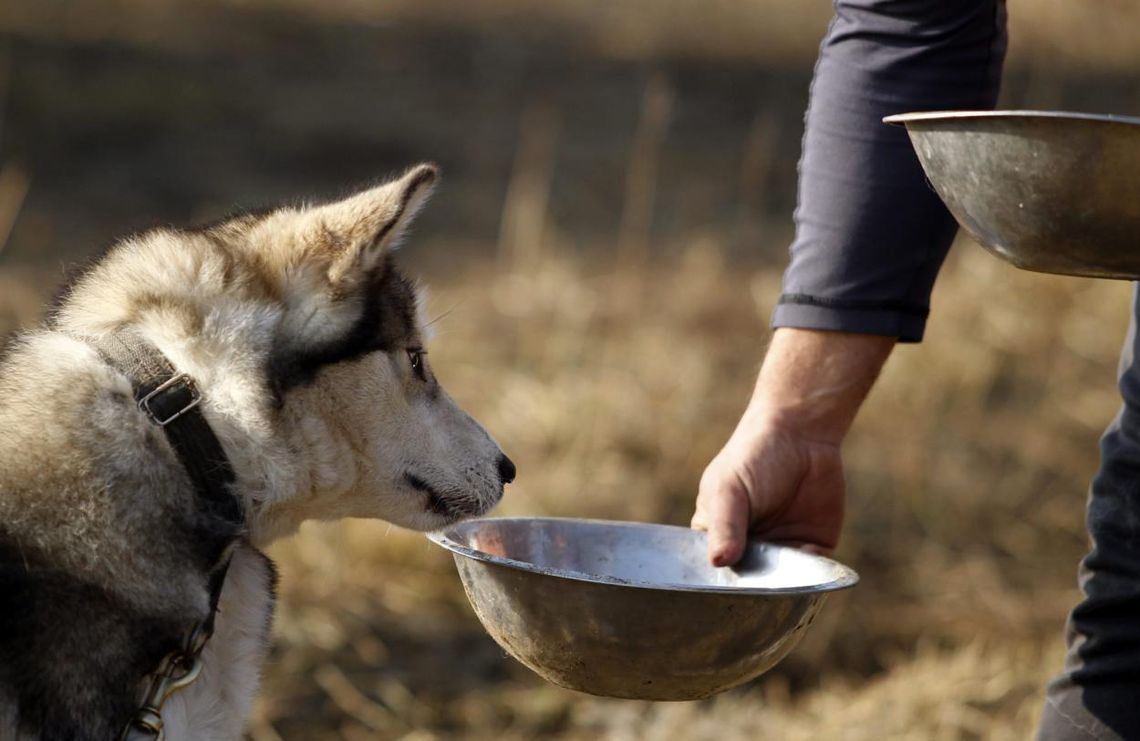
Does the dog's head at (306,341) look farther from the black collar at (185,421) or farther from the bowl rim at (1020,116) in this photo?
the bowl rim at (1020,116)

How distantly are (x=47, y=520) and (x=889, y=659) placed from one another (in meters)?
3.19

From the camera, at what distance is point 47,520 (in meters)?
2.15

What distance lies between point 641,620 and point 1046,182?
0.91 m

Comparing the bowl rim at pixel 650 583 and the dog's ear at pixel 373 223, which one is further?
the dog's ear at pixel 373 223

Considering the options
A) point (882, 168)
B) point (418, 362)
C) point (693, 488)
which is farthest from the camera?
point (693, 488)

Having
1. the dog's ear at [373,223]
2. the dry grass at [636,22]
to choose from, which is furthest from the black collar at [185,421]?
the dry grass at [636,22]

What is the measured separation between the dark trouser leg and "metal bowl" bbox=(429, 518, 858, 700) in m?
0.57

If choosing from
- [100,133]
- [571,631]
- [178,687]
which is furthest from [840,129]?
[100,133]

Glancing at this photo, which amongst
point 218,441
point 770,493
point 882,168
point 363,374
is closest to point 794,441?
point 770,493

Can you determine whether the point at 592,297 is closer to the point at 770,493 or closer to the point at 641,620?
the point at 770,493

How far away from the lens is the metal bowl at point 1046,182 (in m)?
1.80

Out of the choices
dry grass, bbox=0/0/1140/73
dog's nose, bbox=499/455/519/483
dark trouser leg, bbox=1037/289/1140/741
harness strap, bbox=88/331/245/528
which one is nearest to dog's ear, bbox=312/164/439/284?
harness strap, bbox=88/331/245/528

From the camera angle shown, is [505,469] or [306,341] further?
[505,469]

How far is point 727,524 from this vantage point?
8.54 feet
